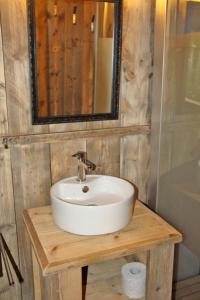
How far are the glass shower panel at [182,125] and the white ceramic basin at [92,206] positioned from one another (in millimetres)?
327

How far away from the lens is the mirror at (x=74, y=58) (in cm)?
148

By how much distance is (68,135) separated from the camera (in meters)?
1.63

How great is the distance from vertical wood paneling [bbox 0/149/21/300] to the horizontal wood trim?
6 centimetres

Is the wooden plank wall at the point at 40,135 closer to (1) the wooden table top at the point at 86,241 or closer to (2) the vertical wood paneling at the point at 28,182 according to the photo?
(2) the vertical wood paneling at the point at 28,182

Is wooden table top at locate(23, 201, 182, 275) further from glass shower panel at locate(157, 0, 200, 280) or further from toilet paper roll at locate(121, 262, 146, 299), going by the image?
toilet paper roll at locate(121, 262, 146, 299)

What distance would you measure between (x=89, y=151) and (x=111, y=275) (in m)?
0.70

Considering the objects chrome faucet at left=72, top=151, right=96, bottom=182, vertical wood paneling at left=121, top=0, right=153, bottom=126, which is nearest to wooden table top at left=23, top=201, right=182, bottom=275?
chrome faucet at left=72, top=151, right=96, bottom=182

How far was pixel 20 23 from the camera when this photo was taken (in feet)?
4.72

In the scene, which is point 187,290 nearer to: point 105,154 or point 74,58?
point 105,154

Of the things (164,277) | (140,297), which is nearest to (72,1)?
(164,277)

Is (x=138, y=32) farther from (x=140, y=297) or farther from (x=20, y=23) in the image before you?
(x=140, y=297)

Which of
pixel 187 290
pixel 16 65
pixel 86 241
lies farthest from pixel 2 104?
pixel 187 290

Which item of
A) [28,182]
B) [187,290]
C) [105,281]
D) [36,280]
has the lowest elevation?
[187,290]

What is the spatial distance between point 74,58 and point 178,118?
1.93 feet
